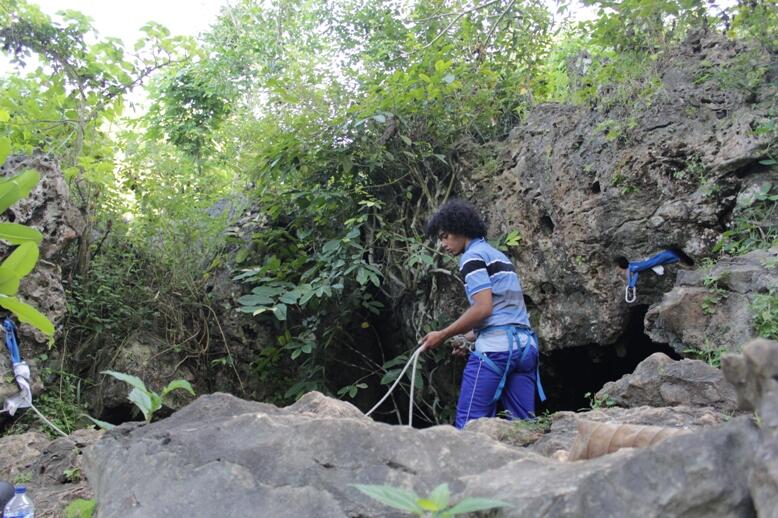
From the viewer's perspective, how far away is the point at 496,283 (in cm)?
437

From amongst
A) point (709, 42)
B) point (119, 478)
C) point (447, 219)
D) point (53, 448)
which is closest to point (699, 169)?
point (709, 42)

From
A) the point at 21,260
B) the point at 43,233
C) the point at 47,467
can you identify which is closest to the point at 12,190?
the point at 21,260

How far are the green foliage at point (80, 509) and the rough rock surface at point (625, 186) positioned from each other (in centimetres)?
331

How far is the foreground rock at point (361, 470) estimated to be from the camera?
1555mm

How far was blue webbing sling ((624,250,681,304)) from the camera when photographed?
472 cm

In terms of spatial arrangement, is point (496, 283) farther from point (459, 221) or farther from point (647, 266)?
point (647, 266)

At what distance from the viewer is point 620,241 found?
4910mm

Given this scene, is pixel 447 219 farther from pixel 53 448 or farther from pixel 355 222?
pixel 53 448

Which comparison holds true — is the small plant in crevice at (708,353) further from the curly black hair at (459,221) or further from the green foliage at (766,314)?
the curly black hair at (459,221)

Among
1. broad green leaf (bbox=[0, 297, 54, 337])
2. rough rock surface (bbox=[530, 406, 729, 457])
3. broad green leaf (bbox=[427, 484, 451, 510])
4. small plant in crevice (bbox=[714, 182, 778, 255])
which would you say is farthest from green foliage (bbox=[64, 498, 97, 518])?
small plant in crevice (bbox=[714, 182, 778, 255])

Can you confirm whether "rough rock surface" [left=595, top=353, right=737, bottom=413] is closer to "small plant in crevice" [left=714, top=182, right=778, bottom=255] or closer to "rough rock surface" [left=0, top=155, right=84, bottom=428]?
"small plant in crevice" [left=714, top=182, right=778, bottom=255]

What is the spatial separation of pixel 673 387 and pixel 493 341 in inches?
46.9

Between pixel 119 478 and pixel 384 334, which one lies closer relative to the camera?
pixel 119 478

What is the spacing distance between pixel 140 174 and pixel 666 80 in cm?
459
